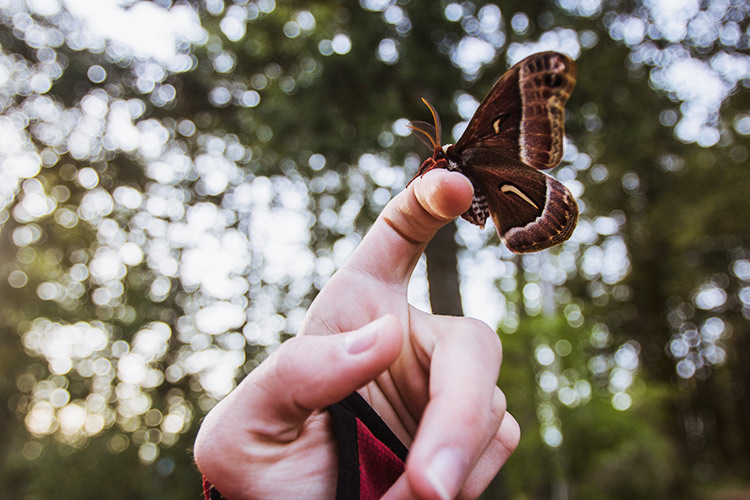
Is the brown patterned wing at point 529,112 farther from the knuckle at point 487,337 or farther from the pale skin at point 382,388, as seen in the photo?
the knuckle at point 487,337

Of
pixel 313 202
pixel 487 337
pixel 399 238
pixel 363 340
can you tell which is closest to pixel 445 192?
pixel 399 238

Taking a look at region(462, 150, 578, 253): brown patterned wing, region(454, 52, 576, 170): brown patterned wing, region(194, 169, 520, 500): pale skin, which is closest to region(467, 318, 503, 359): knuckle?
region(194, 169, 520, 500): pale skin

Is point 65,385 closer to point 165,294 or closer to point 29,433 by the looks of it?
point 29,433

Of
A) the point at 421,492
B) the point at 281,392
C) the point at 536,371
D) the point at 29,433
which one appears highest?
the point at 421,492

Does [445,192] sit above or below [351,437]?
above

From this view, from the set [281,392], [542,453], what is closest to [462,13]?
[281,392]

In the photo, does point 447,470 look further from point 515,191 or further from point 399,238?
point 515,191

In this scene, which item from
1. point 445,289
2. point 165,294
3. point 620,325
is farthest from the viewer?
point 620,325
